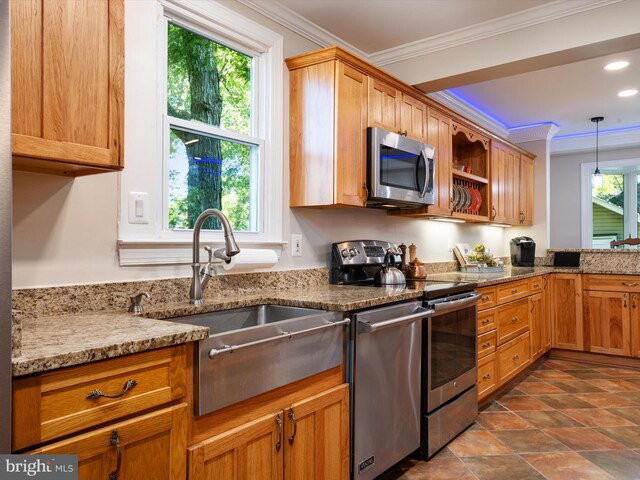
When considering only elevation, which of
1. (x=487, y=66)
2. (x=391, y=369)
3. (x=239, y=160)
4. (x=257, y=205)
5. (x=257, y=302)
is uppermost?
(x=487, y=66)

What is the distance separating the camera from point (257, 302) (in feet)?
7.22

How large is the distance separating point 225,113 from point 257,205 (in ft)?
1.71

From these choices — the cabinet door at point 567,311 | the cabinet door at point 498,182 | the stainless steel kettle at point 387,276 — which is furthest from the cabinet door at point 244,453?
the cabinet door at point 567,311

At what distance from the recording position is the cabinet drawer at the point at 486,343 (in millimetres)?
3166

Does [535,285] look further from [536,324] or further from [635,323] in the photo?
[635,323]

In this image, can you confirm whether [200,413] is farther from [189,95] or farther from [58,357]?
[189,95]

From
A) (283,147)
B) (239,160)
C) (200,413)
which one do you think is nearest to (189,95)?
(239,160)

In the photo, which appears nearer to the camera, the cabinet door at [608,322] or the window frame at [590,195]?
the cabinet door at [608,322]

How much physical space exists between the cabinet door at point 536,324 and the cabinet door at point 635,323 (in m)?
0.79

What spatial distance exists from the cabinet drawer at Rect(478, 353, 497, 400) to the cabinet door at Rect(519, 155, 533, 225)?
237 centimetres

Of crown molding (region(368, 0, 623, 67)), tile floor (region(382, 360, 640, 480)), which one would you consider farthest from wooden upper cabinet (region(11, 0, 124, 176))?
crown molding (region(368, 0, 623, 67))

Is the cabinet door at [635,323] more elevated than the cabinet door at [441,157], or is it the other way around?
the cabinet door at [441,157]

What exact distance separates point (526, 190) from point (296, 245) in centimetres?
358

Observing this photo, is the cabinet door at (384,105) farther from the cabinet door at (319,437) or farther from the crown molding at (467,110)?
the cabinet door at (319,437)
